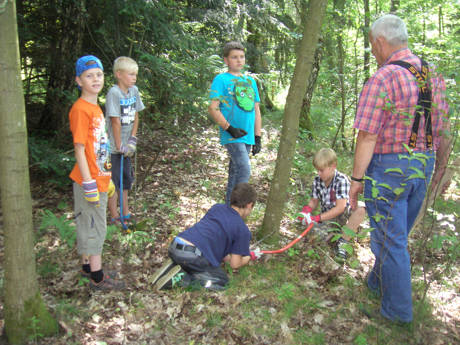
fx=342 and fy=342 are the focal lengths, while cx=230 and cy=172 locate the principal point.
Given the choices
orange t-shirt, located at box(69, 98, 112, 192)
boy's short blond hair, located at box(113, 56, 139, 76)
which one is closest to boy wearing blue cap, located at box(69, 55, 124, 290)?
orange t-shirt, located at box(69, 98, 112, 192)

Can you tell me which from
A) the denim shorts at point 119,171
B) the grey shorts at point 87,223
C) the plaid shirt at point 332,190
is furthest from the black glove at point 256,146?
the grey shorts at point 87,223

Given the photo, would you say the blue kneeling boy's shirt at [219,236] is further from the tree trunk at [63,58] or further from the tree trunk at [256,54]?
the tree trunk at [256,54]

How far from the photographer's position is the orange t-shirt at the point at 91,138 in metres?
2.93

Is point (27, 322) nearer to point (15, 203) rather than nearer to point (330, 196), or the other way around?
point (15, 203)

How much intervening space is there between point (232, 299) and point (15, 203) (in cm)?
204

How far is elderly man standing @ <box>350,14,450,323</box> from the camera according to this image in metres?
2.73

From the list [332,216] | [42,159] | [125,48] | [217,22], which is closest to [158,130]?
[217,22]

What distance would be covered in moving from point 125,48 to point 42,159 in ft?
6.62

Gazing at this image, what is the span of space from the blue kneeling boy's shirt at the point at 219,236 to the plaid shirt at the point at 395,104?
4.79 feet

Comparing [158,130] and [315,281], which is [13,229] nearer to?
[315,281]

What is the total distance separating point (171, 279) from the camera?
3.28 m

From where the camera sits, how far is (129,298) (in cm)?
317

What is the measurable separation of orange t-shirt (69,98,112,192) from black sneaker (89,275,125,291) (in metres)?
0.88

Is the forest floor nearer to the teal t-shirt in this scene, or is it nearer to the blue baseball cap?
the teal t-shirt
